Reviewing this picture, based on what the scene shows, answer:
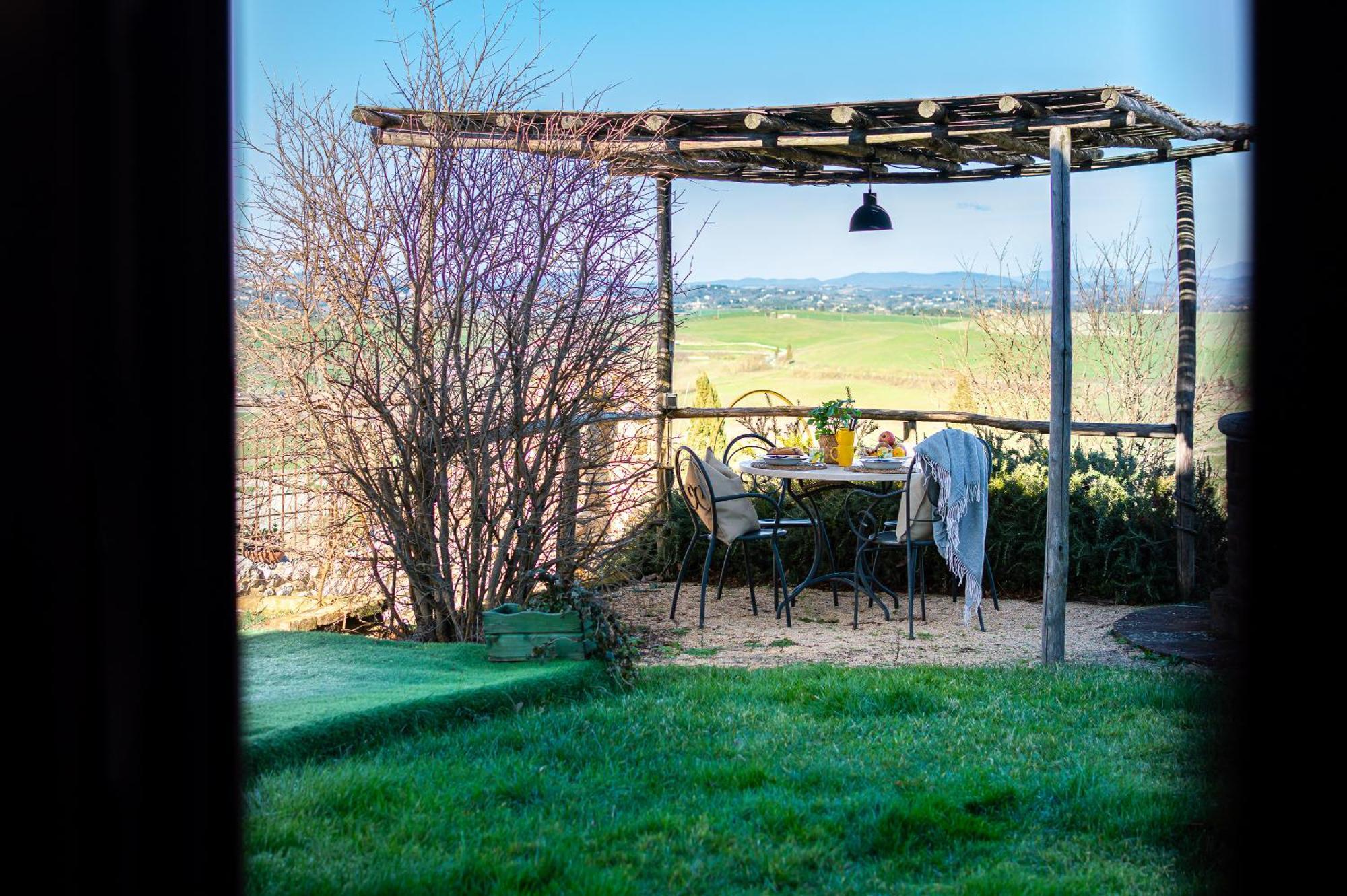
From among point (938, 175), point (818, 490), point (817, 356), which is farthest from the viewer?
point (817, 356)

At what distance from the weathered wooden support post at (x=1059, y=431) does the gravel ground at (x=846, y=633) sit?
11.2 inches

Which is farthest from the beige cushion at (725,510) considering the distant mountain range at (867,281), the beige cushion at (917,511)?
the distant mountain range at (867,281)

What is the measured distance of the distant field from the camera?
55.8 ft

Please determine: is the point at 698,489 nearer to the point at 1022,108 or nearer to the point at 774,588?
the point at 774,588

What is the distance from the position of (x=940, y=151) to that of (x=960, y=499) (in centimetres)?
247

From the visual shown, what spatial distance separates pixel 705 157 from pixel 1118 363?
5607 millimetres

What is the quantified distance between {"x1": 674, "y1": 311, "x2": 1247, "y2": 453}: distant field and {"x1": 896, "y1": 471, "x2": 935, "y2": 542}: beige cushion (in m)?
9.00

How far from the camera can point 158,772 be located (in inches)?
63.9

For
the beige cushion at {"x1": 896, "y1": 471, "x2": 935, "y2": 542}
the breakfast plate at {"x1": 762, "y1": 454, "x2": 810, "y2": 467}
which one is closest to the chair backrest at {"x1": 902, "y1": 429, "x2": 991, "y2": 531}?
the beige cushion at {"x1": 896, "y1": 471, "x2": 935, "y2": 542}

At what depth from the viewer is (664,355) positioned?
862cm

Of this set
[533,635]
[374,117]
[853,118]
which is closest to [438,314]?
[374,117]

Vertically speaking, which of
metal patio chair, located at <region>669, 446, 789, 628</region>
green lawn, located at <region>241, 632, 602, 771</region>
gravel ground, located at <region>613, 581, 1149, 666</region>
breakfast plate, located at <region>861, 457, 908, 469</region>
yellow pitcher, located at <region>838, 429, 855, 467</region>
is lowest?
gravel ground, located at <region>613, 581, 1149, 666</region>

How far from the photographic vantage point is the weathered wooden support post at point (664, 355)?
8070 mm

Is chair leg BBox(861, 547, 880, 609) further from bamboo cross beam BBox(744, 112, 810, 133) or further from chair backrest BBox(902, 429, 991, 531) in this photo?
bamboo cross beam BBox(744, 112, 810, 133)
